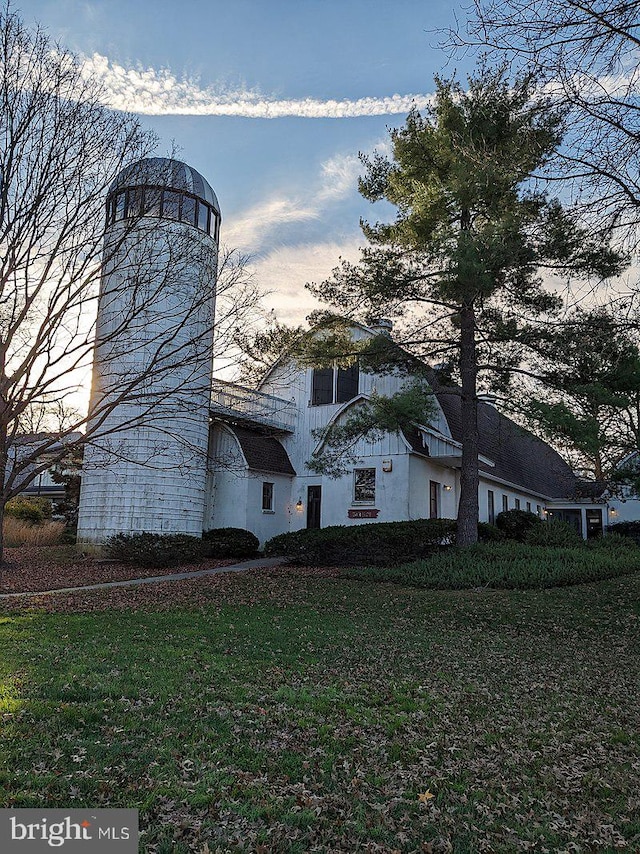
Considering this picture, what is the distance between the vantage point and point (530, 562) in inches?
588

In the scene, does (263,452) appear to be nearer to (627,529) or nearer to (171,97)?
(171,97)

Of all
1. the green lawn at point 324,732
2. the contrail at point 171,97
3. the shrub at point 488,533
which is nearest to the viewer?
the green lawn at point 324,732

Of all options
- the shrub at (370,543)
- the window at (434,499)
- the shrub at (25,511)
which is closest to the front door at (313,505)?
the shrub at (370,543)

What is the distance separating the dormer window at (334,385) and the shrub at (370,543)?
5.96m

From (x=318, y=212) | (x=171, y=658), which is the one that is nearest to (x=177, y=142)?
(x=318, y=212)

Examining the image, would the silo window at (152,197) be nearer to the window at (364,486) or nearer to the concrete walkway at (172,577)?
the concrete walkway at (172,577)

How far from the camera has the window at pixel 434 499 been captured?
21469mm

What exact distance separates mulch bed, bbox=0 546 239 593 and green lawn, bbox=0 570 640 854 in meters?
4.50

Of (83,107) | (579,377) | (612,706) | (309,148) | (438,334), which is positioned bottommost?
(612,706)

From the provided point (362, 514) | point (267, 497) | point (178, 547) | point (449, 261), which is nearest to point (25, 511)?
point (178, 547)

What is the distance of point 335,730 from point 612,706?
311cm

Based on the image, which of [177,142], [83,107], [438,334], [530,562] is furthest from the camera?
[438,334]

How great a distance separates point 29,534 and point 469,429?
50.0 ft

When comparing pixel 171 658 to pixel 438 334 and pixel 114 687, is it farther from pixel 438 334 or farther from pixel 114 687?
pixel 438 334
